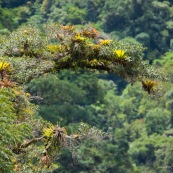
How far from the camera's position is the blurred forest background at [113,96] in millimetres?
35406

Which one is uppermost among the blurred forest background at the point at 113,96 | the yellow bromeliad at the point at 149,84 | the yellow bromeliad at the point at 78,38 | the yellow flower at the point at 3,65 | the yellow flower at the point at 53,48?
the yellow flower at the point at 3,65

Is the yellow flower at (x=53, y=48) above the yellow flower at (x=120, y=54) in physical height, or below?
below

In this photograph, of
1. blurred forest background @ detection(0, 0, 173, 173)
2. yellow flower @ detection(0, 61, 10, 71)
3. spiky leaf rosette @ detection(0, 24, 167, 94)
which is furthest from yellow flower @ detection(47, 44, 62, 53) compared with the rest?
blurred forest background @ detection(0, 0, 173, 173)

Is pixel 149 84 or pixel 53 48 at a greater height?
pixel 53 48

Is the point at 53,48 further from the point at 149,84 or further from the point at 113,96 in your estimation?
the point at 113,96

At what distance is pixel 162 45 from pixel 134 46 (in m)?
48.8

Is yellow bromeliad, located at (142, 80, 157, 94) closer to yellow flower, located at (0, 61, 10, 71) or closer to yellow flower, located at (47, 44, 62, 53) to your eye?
yellow flower, located at (47, 44, 62, 53)

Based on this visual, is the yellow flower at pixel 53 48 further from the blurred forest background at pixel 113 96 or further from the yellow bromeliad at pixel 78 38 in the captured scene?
the blurred forest background at pixel 113 96

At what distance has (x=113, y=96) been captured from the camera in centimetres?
5347

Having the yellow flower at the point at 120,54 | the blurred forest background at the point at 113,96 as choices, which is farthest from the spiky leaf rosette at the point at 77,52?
the blurred forest background at the point at 113,96

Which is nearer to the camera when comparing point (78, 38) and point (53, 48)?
point (78, 38)

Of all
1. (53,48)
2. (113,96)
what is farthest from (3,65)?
(113,96)

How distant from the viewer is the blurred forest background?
35406 millimetres

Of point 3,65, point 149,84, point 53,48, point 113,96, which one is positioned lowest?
point 113,96
